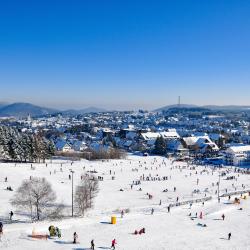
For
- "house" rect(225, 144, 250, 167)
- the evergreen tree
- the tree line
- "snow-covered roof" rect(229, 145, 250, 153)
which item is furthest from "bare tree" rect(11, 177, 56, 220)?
"snow-covered roof" rect(229, 145, 250, 153)

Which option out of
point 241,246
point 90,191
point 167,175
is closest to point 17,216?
point 90,191

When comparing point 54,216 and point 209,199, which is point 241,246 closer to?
point 54,216

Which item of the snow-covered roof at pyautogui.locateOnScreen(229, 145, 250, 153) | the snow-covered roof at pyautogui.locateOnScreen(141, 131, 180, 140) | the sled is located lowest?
the snow-covered roof at pyautogui.locateOnScreen(229, 145, 250, 153)

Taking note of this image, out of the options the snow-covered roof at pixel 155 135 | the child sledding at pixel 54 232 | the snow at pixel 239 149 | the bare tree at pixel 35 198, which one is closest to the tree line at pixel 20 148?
the bare tree at pixel 35 198

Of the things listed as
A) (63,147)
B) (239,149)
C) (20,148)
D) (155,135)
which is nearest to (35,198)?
(20,148)

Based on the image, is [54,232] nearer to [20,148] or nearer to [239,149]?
[20,148]

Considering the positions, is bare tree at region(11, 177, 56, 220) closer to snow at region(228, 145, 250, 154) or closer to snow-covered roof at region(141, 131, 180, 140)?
snow at region(228, 145, 250, 154)
